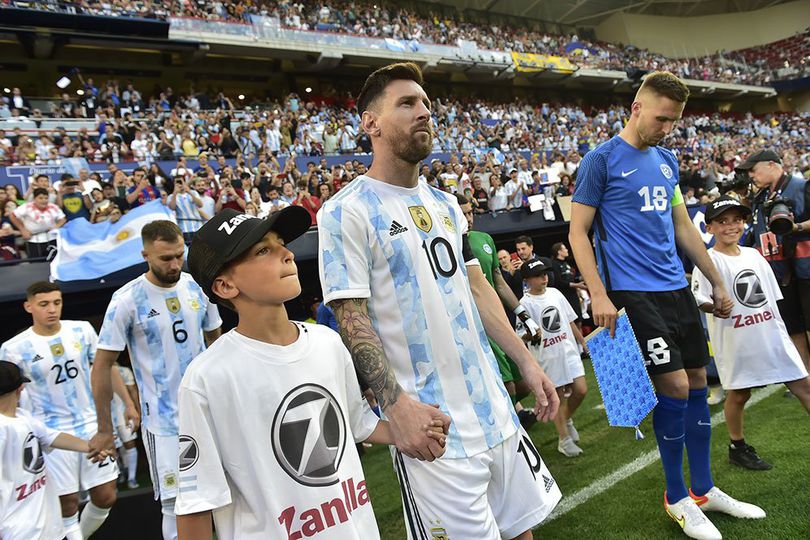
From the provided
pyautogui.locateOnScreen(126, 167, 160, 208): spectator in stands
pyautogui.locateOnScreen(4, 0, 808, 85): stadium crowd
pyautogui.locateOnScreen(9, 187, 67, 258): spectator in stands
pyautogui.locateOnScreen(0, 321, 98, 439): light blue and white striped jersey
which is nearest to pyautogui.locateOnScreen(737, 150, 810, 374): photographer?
pyautogui.locateOnScreen(0, 321, 98, 439): light blue and white striped jersey

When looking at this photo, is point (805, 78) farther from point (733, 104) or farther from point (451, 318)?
point (451, 318)

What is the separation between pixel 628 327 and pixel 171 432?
2.88 meters

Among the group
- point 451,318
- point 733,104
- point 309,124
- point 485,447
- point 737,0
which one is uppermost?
point 737,0

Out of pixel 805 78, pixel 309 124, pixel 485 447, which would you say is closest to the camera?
pixel 485 447

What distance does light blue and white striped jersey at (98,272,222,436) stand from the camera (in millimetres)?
3721

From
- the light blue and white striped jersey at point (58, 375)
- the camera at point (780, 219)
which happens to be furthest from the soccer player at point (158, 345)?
the camera at point (780, 219)

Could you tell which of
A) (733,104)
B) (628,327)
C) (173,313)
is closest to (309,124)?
(173,313)

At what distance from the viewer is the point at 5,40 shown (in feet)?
69.7

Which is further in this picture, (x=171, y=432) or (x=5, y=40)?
(x=5, y=40)

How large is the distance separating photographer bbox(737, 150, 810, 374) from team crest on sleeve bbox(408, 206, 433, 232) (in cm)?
432

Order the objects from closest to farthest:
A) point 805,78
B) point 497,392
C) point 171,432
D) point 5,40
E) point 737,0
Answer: point 497,392, point 171,432, point 5,40, point 805,78, point 737,0

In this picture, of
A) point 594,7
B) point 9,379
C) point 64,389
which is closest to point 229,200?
point 64,389

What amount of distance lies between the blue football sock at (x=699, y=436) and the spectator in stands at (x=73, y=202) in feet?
29.1

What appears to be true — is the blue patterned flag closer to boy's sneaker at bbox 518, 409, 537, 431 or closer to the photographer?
the photographer
